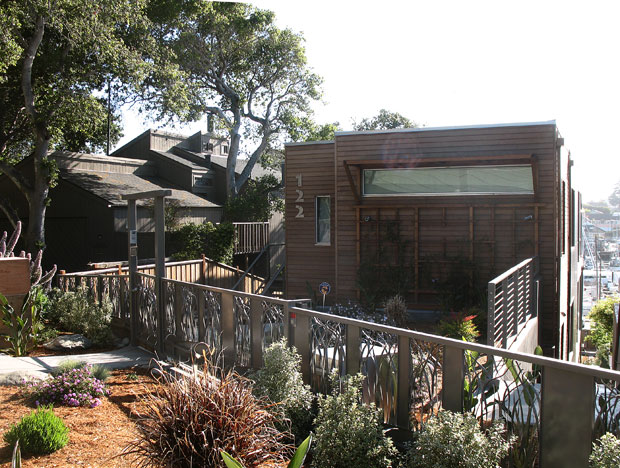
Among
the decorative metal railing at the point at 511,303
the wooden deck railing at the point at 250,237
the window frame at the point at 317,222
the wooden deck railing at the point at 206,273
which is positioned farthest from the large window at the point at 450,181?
the wooden deck railing at the point at 250,237

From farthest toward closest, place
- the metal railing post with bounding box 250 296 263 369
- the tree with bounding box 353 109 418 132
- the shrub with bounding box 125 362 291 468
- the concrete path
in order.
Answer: the tree with bounding box 353 109 418 132, the concrete path, the metal railing post with bounding box 250 296 263 369, the shrub with bounding box 125 362 291 468

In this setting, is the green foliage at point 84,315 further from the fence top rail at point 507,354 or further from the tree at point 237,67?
the tree at point 237,67

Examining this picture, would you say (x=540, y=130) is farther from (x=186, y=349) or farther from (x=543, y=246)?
(x=186, y=349)

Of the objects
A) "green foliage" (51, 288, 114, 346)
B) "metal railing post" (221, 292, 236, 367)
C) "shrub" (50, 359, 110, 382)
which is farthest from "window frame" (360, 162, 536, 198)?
"shrub" (50, 359, 110, 382)

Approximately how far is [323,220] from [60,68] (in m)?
10.5

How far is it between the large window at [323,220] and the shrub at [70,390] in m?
8.54

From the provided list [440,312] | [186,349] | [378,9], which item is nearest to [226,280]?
[440,312]

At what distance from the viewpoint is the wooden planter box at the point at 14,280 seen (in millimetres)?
7074

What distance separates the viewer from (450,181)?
444 inches

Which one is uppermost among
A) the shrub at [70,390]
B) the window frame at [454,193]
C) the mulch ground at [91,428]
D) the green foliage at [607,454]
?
the window frame at [454,193]

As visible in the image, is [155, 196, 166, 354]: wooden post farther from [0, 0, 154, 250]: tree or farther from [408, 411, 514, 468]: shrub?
[0, 0, 154, 250]: tree

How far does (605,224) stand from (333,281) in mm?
90830

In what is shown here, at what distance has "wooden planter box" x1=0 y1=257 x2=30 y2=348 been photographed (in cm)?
707

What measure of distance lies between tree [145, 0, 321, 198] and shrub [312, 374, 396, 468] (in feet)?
64.5
